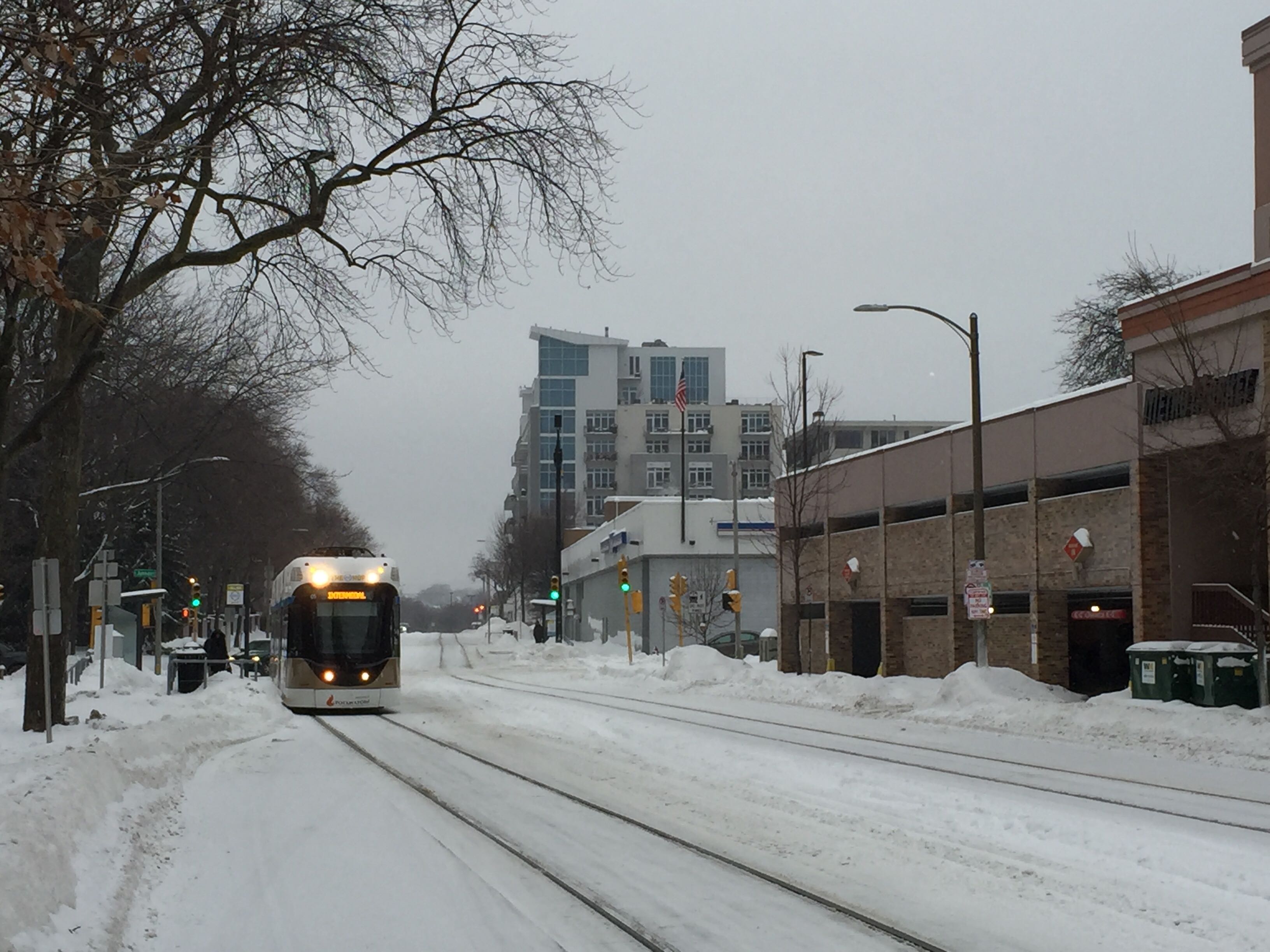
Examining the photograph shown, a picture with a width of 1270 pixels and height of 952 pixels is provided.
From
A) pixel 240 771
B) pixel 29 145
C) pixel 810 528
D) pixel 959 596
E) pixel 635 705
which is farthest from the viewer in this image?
pixel 810 528

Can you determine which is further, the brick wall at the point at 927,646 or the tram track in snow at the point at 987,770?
the brick wall at the point at 927,646

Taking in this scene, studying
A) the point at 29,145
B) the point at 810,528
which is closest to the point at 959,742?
the point at 29,145

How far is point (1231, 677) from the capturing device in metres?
22.9

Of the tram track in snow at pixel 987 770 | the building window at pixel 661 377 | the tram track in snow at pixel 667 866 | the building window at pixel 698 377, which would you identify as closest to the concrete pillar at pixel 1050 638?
the tram track in snow at pixel 987 770

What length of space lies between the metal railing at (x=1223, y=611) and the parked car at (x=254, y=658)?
102 ft

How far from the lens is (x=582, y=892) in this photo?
959 centimetres

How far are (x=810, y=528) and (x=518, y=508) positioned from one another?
117 metres

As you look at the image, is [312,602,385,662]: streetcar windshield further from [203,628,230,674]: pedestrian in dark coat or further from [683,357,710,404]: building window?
[683,357,710,404]: building window

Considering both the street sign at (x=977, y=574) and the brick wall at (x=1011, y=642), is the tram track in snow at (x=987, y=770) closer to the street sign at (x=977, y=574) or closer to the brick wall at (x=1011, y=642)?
the street sign at (x=977, y=574)

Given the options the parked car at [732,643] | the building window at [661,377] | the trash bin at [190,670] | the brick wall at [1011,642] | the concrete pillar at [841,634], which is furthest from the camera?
the building window at [661,377]

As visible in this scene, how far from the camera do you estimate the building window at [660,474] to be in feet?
440

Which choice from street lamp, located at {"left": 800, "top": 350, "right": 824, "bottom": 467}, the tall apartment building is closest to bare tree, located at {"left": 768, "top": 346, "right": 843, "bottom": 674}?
street lamp, located at {"left": 800, "top": 350, "right": 824, "bottom": 467}

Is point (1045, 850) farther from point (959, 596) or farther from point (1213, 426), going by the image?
point (959, 596)

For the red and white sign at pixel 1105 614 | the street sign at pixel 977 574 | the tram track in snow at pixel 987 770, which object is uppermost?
Result: the street sign at pixel 977 574
